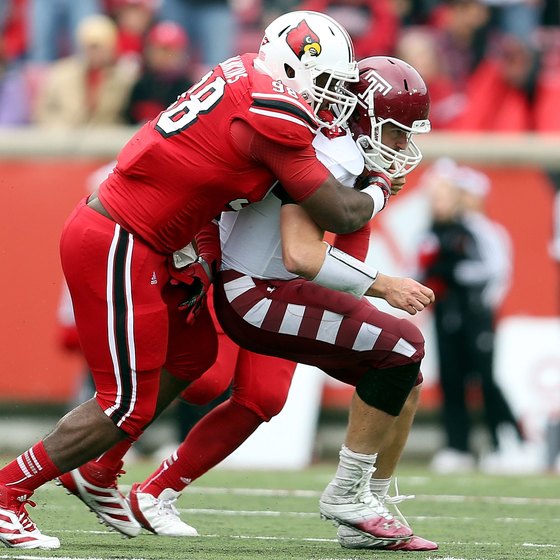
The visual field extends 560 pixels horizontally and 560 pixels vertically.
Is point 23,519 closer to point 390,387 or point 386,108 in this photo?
point 390,387

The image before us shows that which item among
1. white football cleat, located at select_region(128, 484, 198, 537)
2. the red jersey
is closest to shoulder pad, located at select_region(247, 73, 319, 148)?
the red jersey

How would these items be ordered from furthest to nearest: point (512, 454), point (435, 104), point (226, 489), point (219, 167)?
1. point (435, 104)
2. point (512, 454)
3. point (226, 489)
4. point (219, 167)

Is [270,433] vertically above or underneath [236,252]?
underneath

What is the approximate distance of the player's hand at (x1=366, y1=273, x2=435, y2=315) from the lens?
4633 mm

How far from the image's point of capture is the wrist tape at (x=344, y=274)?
466 centimetres

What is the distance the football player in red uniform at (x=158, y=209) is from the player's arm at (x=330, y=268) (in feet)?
0.21

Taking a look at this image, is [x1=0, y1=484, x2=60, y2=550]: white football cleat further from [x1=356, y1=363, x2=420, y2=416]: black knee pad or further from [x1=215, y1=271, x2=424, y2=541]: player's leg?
[x1=356, y1=363, x2=420, y2=416]: black knee pad

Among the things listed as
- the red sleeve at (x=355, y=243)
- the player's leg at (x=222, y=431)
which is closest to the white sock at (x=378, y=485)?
the player's leg at (x=222, y=431)

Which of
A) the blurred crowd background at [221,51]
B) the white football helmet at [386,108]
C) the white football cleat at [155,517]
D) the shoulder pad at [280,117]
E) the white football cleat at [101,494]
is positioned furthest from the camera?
the blurred crowd background at [221,51]

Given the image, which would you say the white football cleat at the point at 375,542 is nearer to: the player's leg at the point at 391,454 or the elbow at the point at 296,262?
the player's leg at the point at 391,454

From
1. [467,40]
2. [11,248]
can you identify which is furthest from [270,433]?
[467,40]

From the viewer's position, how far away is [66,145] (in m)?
9.59

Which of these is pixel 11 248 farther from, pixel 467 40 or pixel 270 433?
pixel 467 40

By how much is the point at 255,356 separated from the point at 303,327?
2.04 ft
